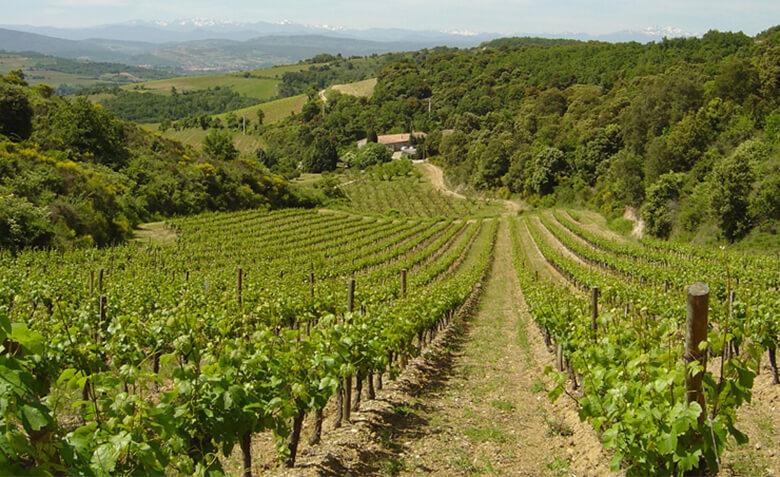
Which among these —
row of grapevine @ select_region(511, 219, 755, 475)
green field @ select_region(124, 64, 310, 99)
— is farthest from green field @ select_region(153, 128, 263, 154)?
row of grapevine @ select_region(511, 219, 755, 475)

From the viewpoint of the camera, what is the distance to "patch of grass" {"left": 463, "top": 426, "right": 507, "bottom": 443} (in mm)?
6102

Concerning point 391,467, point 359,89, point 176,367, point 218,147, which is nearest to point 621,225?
point 391,467

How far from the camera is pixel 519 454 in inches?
226

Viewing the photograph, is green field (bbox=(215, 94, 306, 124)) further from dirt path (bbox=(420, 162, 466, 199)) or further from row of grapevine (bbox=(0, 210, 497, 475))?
row of grapevine (bbox=(0, 210, 497, 475))

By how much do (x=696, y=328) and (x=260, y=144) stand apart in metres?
107

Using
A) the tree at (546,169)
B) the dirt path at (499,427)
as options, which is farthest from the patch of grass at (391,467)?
the tree at (546,169)

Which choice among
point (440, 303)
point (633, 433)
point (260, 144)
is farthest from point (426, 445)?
point (260, 144)

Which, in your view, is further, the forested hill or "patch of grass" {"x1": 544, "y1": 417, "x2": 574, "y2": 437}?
the forested hill

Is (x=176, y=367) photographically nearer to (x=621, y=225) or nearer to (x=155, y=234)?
(x=155, y=234)

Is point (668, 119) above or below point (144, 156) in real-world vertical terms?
above

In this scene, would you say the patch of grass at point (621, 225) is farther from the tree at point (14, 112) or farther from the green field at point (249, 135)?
the green field at point (249, 135)

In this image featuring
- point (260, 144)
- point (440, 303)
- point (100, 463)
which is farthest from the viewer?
point (260, 144)

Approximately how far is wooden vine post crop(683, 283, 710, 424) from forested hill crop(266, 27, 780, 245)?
29413 mm

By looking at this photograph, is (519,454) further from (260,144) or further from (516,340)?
(260,144)
